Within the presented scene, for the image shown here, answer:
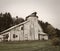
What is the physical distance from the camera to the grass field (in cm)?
283

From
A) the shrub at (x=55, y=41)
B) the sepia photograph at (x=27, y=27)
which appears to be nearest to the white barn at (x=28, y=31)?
the sepia photograph at (x=27, y=27)

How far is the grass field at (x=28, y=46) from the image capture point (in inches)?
112

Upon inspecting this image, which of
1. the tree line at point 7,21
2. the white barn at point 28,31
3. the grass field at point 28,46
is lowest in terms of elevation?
the grass field at point 28,46

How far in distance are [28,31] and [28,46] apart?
1.12ft

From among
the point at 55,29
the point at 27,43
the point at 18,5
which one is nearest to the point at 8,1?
the point at 18,5

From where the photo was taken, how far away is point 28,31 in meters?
3.14

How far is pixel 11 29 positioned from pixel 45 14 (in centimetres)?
97

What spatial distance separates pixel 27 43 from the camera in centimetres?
300

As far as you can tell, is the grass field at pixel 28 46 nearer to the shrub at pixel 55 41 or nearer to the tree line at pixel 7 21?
the shrub at pixel 55 41

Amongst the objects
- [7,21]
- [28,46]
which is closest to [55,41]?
[28,46]

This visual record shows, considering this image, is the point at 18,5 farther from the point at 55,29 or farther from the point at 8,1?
the point at 55,29

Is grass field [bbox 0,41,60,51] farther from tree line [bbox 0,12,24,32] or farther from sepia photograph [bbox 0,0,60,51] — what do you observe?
tree line [bbox 0,12,24,32]

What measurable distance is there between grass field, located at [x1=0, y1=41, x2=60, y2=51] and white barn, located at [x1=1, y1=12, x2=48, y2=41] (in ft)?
0.33

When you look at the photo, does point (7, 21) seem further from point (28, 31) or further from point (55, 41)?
point (55, 41)
